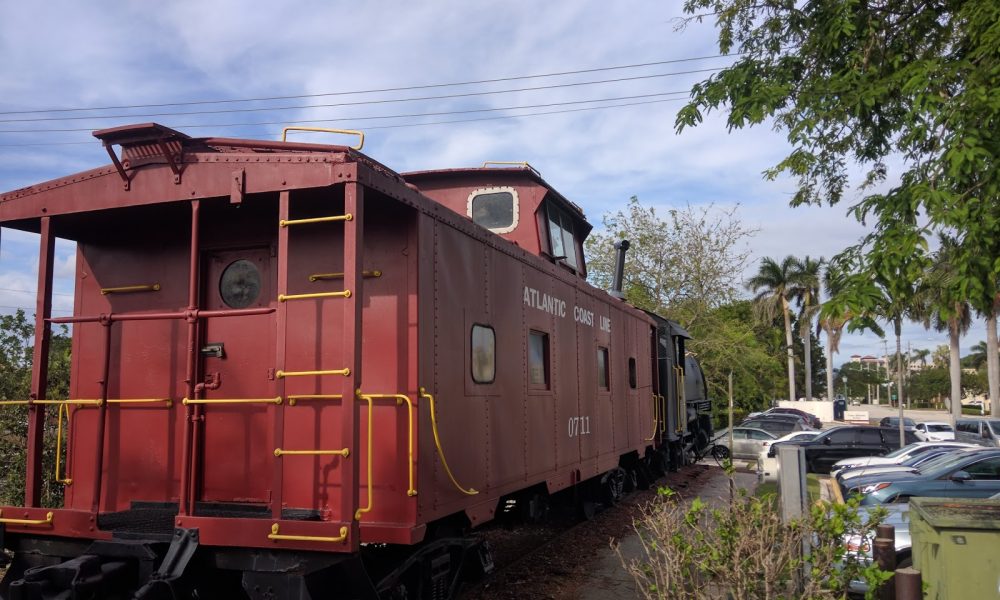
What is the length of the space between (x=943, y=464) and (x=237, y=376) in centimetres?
1134

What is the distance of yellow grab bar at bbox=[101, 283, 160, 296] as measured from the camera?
571 centimetres

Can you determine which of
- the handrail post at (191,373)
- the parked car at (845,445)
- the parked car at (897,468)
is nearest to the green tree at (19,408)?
the handrail post at (191,373)

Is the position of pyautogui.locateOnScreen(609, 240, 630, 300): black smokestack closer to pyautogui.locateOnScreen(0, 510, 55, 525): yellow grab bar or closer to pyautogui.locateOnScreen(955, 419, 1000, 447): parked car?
pyautogui.locateOnScreen(0, 510, 55, 525): yellow grab bar

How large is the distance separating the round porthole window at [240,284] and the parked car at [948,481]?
886cm

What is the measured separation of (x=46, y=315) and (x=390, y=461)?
8.63 feet

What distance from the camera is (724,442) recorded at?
23.8 meters

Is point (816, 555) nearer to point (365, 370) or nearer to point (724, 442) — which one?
point (365, 370)

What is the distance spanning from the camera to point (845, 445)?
19.5m

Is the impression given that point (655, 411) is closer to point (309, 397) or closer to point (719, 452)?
point (719, 452)

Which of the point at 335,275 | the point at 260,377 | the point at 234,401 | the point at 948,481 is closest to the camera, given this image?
the point at 234,401

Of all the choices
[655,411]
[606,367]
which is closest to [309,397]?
[606,367]

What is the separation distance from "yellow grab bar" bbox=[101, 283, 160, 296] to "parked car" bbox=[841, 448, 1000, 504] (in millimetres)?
9402

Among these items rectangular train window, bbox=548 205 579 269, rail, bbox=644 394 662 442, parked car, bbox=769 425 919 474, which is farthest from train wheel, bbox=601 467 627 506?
parked car, bbox=769 425 919 474

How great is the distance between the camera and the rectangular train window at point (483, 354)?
6023 mm
